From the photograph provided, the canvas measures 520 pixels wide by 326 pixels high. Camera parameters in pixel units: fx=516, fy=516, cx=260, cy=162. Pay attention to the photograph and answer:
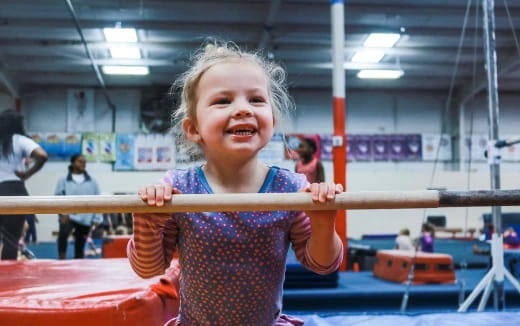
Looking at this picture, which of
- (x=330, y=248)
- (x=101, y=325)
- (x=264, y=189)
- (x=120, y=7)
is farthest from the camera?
(x=120, y=7)

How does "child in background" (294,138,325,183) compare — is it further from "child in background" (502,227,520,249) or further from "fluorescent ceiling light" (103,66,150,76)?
"fluorescent ceiling light" (103,66,150,76)

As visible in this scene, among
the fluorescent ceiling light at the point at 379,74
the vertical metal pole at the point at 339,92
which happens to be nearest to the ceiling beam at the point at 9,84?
the vertical metal pole at the point at 339,92

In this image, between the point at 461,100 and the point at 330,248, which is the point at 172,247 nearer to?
the point at 330,248

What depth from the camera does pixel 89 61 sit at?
9320mm

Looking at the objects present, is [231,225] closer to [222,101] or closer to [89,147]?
[222,101]

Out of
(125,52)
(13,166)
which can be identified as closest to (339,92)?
(13,166)

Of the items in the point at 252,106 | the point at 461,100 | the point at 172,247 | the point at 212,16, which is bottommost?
the point at 172,247

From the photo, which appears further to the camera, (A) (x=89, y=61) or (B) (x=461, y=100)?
(B) (x=461, y=100)

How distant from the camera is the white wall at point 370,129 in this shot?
1040 centimetres

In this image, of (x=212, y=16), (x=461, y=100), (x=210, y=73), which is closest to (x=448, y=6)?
(x=212, y=16)

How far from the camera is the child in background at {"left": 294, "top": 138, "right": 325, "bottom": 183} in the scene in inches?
172

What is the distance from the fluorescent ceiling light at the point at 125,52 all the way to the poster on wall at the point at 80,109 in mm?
1984

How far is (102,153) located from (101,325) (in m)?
9.58

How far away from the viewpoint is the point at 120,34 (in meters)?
8.18
